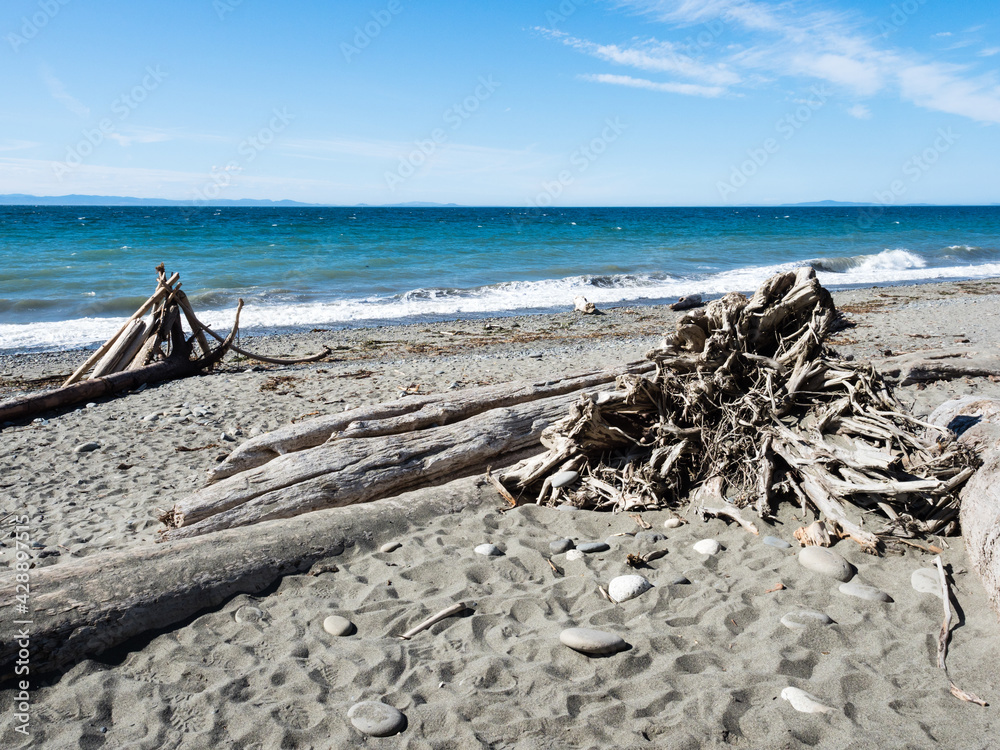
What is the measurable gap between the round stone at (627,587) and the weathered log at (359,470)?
172 cm

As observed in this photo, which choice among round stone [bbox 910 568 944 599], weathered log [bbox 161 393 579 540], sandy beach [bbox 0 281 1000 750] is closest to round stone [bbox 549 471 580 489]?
sandy beach [bbox 0 281 1000 750]

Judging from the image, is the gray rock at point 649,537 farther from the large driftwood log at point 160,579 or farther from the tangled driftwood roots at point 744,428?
the large driftwood log at point 160,579

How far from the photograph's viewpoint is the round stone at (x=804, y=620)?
2.87 meters

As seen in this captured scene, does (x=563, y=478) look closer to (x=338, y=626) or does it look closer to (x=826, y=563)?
(x=826, y=563)

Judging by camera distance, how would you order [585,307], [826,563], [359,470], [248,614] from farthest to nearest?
[585,307] < [359,470] < [826,563] < [248,614]

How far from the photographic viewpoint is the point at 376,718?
241cm

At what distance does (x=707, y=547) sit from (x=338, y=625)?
195cm

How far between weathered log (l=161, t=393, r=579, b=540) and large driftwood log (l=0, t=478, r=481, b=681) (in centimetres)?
39

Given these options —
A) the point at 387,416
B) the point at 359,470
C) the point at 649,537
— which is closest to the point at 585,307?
the point at 387,416

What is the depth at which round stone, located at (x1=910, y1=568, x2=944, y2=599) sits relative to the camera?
3044 mm

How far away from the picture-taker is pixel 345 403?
24.2 ft

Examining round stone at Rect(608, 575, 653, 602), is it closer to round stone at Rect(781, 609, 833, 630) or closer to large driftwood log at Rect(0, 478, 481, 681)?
round stone at Rect(781, 609, 833, 630)

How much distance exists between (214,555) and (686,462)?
287cm

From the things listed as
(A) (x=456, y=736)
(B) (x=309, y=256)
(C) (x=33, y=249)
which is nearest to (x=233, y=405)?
(A) (x=456, y=736)
